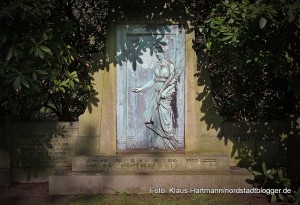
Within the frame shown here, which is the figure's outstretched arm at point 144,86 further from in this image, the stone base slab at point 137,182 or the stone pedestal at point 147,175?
the stone base slab at point 137,182

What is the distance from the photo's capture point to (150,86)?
20.7ft

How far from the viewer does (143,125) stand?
6340 millimetres

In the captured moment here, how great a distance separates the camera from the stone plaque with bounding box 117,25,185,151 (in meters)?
6.25

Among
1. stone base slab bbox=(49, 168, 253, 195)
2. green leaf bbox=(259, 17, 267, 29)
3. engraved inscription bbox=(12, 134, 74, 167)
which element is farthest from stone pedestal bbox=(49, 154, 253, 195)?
green leaf bbox=(259, 17, 267, 29)

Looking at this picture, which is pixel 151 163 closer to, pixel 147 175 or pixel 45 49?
pixel 147 175

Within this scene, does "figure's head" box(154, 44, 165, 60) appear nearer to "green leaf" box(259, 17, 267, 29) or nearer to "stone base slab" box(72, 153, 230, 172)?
"stone base slab" box(72, 153, 230, 172)

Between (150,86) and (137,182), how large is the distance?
1.50 m

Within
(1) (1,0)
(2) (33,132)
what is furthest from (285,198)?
(1) (1,0)

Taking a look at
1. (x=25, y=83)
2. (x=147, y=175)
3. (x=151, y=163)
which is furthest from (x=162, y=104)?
(x=25, y=83)

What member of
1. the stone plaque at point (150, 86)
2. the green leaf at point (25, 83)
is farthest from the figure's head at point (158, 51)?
the green leaf at point (25, 83)

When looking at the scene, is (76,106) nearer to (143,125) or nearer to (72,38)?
(72,38)

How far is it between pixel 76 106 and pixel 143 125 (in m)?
2.52

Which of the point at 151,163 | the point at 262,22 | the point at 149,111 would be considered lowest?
the point at 151,163

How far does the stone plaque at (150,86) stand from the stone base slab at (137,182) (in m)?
0.57
